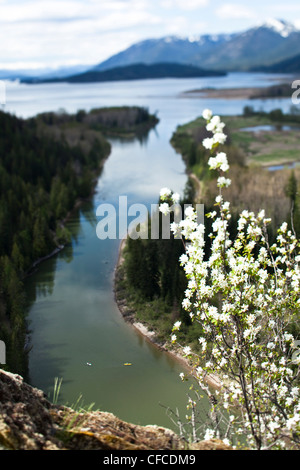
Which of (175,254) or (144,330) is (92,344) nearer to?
(144,330)

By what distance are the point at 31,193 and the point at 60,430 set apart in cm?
3348

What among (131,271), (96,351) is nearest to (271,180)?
(131,271)

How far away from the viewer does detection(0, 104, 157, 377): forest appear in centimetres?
2112

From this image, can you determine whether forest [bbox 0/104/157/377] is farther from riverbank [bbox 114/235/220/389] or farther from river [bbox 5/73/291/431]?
riverbank [bbox 114/235/220/389]

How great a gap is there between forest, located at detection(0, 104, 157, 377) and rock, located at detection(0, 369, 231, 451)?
429 inches

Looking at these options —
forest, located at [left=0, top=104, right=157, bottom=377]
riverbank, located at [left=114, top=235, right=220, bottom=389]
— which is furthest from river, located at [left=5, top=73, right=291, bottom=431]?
forest, located at [left=0, top=104, right=157, bottom=377]

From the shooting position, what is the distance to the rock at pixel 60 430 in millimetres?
4879

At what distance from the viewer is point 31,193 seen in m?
37.2

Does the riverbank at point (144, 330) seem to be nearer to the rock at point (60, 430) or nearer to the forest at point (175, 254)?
the forest at point (175, 254)

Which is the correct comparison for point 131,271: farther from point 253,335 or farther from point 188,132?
point 188,132

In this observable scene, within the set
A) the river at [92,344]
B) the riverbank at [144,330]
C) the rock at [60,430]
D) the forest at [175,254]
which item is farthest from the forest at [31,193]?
the rock at [60,430]

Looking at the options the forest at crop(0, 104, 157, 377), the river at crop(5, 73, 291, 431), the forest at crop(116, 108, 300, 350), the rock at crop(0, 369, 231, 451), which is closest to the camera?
the rock at crop(0, 369, 231, 451)

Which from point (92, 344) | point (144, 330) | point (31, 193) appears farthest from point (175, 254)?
point (31, 193)
